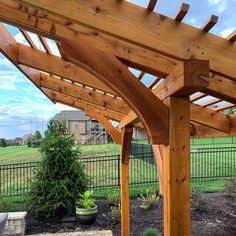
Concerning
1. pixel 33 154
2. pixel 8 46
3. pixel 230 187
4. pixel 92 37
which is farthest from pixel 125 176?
pixel 33 154

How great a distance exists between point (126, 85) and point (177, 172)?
741 mm

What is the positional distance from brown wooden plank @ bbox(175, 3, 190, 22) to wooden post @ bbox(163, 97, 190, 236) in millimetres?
616

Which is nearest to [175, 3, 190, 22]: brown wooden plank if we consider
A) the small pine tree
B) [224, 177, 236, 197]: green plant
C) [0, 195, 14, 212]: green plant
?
the small pine tree

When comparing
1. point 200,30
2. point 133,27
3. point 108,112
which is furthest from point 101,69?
point 108,112

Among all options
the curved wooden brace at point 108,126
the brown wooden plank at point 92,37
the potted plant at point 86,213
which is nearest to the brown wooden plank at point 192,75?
the brown wooden plank at point 92,37

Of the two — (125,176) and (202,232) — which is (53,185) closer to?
(125,176)

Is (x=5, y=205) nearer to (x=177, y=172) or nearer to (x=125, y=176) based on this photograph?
(x=125, y=176)

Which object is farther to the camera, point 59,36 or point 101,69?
point 59,36

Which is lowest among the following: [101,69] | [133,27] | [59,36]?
[101,69]

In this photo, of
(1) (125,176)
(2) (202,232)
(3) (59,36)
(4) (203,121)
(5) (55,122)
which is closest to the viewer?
(3) (59,36)

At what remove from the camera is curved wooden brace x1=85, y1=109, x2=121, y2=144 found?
21.9ft

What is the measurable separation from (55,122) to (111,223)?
109 inches

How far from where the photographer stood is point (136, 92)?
8.04ft

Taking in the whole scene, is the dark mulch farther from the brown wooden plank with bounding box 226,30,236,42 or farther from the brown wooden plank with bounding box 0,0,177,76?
the brown wooden plank with bounding box 226,30,236,42
